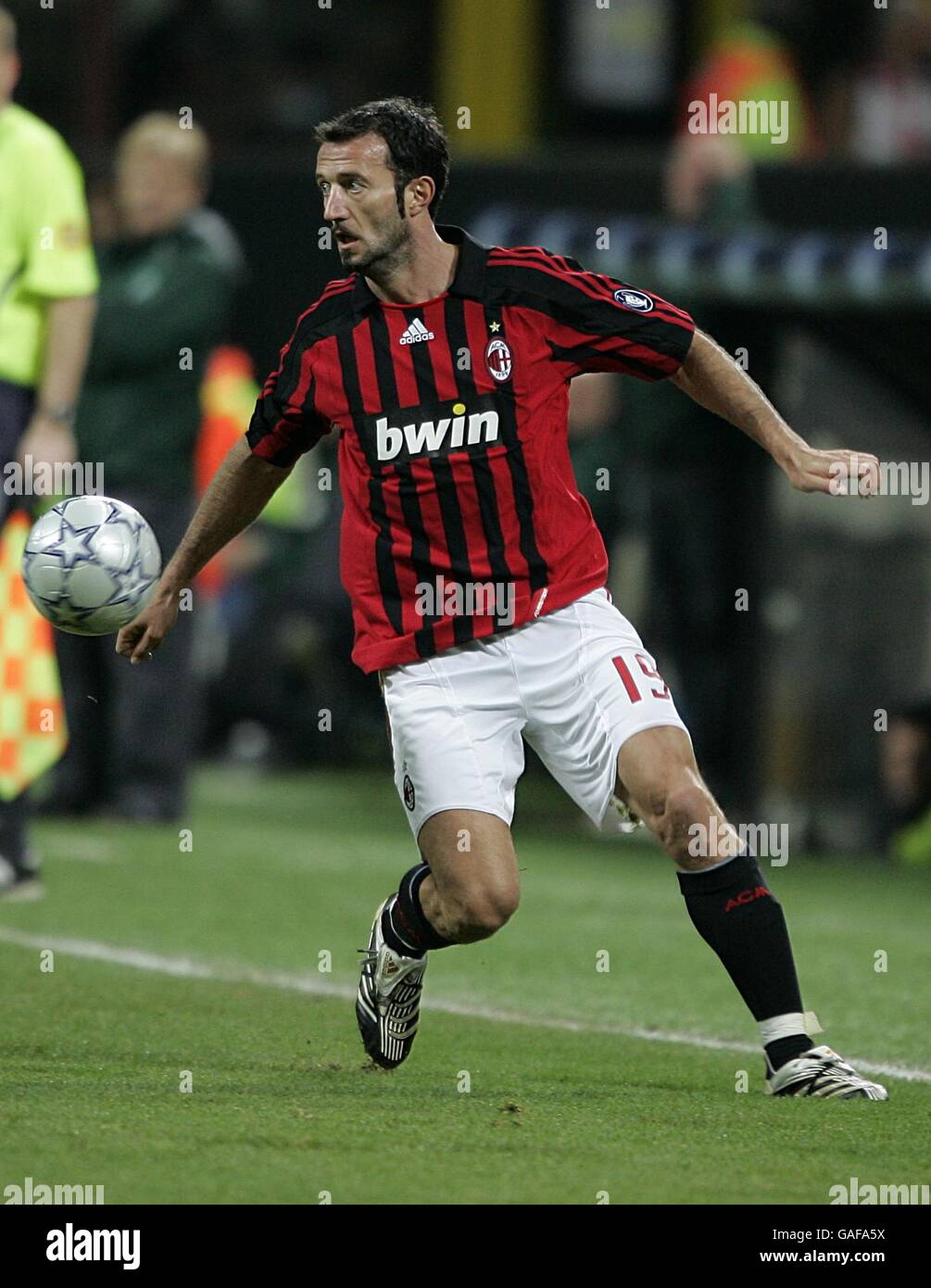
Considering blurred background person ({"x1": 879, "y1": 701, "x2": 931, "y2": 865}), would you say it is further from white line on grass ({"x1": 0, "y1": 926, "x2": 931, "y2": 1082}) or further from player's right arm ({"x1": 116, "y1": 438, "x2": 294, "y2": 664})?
player's right arm ({"x1": 116, "y1": 438, "x2": 294, "y2": 664})

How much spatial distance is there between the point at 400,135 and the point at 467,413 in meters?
0.63

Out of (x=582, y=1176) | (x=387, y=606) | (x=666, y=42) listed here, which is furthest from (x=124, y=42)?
(x=582, y=1176)

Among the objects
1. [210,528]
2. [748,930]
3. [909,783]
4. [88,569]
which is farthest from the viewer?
[909,783]

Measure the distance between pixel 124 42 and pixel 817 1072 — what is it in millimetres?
13946

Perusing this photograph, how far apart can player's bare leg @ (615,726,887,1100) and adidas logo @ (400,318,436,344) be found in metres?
1.01

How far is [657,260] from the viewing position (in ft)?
39.9

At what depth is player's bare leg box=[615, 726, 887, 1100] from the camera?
558 centimetres

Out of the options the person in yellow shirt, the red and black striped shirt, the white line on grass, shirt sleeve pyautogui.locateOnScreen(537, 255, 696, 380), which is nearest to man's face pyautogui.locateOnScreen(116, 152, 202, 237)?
the person in yellow shirt

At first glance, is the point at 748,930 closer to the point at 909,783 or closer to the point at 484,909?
the point at 484,909

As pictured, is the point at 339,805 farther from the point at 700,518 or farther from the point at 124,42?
the point at 124,42

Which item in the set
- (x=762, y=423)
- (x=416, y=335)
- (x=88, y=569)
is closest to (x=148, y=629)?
(x=88, y=569)

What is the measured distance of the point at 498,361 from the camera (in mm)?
5840

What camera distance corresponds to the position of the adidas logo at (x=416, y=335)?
5859 millimetres

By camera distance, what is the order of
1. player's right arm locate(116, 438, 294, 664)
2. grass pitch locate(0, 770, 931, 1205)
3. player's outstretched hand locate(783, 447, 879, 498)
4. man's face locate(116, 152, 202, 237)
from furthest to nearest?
man's face locate(116, 152, 202, 237)
player's right arm locate(116, 438, 294, 664)
player's outstretched hand locate(783, 447, 879, 498)
grass pitch locate(0, 770, 931, 1205)
